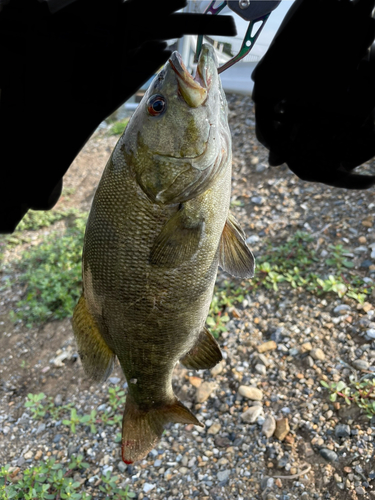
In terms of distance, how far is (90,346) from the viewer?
1417 millimetres

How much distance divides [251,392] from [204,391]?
0.30m

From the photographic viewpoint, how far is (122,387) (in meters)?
2.84

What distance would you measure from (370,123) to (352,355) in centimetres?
147

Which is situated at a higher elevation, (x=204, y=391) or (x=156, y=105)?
(x=156, y=105)

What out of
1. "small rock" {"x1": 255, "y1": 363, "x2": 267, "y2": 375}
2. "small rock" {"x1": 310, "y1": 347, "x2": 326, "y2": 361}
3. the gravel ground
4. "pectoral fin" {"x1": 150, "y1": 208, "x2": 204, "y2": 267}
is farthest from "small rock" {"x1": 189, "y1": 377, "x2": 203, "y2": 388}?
"pectoral fin" {"x1": 150, "y1": 208, "x2": 204, "y2": 267}

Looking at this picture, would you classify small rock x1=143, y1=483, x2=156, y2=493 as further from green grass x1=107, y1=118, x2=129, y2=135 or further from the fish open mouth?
green grass x1=107, y1=118, x2=129, y2=135

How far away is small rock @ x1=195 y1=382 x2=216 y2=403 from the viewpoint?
2635mm

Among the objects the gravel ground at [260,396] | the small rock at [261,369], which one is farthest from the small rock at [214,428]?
the small rock at [261,369]

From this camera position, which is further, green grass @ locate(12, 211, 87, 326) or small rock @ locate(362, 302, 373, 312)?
green grass @ locate(12, 211, 87, 326)

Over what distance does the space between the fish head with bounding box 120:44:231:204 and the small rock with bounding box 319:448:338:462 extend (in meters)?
1.70

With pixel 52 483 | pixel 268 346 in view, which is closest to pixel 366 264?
pixel 268 346

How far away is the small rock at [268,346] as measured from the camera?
2.80 m

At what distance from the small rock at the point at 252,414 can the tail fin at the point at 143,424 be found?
939mm

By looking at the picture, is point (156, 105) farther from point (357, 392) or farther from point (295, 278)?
point (295, 278)
